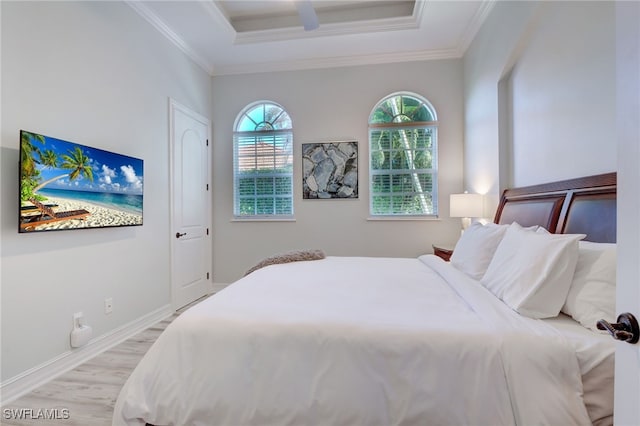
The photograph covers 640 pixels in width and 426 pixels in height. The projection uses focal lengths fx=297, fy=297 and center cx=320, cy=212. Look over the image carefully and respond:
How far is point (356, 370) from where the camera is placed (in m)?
1.12

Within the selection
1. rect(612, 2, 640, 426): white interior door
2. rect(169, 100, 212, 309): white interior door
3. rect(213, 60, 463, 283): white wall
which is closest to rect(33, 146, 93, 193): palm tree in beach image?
rect(169, 100, 212, 309): white interior door

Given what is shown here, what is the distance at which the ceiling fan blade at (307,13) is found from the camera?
199 cm

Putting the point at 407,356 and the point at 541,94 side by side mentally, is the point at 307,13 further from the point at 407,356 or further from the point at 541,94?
the point at 407,356

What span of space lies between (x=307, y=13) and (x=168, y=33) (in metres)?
2.00

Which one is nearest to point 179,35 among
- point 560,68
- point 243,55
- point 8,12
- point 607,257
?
point 243,55

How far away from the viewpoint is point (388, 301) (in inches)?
58.3

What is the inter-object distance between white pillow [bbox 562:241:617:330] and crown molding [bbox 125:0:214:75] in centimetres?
386

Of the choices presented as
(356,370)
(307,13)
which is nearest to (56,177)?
(307,13)

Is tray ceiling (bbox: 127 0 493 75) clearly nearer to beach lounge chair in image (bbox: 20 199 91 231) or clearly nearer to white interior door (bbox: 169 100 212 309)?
white interior door (bbox: 169 100 212 309)

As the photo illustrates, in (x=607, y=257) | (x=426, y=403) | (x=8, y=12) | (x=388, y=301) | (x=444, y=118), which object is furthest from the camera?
(x=444, y=118)

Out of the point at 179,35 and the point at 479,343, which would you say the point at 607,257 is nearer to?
the point at 479,343

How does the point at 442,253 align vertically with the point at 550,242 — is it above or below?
below

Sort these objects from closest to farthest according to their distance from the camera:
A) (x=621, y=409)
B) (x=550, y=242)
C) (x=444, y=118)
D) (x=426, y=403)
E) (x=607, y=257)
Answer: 1. (x=621, y=409)
2. (x=426, y=403)
3. (x=607, y=257)
4. (x=550, y=242)
5. (x=444, y=118)

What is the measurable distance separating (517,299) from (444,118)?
3.00 metres
